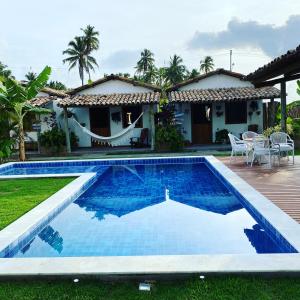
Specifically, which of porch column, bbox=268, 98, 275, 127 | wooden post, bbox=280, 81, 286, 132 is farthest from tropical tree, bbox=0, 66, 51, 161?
porch column, bbox=268, 98, 275, 127

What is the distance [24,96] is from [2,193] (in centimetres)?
680

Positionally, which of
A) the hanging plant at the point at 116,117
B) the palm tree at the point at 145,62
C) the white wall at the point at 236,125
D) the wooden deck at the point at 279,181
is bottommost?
the wooden deck at the point at 279,181

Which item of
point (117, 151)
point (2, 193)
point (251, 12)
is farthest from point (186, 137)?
point (2, 193)

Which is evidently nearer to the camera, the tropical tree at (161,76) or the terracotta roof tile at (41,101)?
the terracotta roof tile at (41,101)

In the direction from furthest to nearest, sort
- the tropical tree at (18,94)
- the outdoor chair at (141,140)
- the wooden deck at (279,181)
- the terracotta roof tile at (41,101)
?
the outdoor chair at (141,140), the terracotta roof tile at (41,101), the tropical tree at (18,94), the wooden deck at (279,181)

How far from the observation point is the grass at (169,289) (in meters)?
3.57

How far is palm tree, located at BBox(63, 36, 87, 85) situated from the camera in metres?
45.3

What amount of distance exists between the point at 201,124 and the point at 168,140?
3395 millimetres

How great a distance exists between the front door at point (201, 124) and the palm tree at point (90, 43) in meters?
29.6

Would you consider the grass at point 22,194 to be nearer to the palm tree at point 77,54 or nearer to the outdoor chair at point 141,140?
the outdoor chair at point 141,140

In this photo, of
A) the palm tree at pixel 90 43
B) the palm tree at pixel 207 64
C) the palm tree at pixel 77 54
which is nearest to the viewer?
the palm tree at pixel 77 54

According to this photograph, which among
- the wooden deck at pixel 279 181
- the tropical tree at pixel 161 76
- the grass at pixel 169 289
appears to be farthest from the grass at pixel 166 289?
the tropical tree at pixel 161 76

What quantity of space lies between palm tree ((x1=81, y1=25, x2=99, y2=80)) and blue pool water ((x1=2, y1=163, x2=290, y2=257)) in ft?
125

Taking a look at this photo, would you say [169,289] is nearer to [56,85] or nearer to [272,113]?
[272,113]
